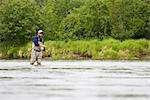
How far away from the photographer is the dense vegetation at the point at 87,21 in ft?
206

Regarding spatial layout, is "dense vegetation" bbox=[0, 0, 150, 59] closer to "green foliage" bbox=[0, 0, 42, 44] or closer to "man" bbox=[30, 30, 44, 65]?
"green foliage" bbox=[0, 0, 42, 44]

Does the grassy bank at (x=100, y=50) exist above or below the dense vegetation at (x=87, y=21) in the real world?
A: below

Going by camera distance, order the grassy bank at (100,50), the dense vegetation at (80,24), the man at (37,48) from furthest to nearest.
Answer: the dense vegetation at (80,24), the grassy bank at (100,50), the man at (37,48)

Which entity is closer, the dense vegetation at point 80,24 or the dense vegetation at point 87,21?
the dense vegetation at point 80,24

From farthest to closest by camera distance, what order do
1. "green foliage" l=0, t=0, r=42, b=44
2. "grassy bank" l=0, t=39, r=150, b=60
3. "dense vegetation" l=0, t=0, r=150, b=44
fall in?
1. "green foliage" l=0, t=0, r=42, b=44
2. "dense vegetation" l=0, t=0, r=150, b=44
3. "grassy bank" l=0, t=39, r=150, b=60

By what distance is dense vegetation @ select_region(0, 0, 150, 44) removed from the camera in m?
62.8

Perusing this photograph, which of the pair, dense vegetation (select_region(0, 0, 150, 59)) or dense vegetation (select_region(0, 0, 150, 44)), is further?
dense vegetation (select_region(0, 0, 150, 44))

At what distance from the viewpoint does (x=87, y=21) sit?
6706cm

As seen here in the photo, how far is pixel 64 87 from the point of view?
14.5 meters

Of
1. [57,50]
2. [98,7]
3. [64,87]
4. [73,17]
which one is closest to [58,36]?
[73,17]

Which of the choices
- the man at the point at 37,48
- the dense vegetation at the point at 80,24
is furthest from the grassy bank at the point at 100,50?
the man at the point at 37,48

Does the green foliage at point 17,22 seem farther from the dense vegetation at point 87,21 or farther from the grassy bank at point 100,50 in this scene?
the grassy bank at point 100,50

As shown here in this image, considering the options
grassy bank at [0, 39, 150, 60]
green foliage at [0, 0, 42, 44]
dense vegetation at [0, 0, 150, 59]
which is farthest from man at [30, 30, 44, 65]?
green foliage at [0, 0, 42, 44]

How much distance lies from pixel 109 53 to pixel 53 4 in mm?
36654
